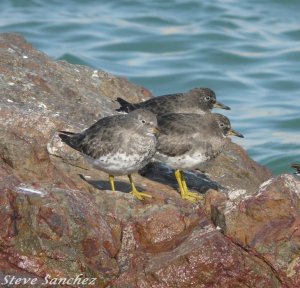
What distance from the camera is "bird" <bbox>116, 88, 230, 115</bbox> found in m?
12.1

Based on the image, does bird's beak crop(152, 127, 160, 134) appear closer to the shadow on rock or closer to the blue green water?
the shadow on rock

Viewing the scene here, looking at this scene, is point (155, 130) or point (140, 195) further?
point (155, 130)

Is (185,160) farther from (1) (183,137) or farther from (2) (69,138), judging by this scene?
(2) (69,138)

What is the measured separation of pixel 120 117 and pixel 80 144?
1.78 ft

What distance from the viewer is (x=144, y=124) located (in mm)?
10234

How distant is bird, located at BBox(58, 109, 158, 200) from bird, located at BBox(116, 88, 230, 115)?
168 centimetres

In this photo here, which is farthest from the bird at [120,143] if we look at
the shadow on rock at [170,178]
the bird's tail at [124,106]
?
the bird's tail at [124,106]

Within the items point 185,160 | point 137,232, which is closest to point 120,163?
point 185,160

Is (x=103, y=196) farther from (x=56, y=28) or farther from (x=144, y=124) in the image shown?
(x=56, y=28)

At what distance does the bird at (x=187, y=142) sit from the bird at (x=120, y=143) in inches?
20.2

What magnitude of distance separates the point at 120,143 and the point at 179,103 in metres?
2.71

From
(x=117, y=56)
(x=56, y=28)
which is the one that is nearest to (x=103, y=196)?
(x=117, y=56)

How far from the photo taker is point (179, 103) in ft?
41.1

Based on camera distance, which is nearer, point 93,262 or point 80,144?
point 93,262
